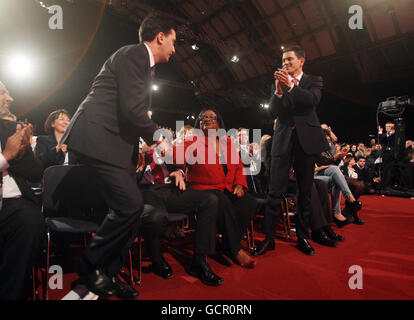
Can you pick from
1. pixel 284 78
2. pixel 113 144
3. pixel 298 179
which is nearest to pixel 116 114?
pixel 113 144

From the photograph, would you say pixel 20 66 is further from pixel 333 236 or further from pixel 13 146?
pixel 333 236

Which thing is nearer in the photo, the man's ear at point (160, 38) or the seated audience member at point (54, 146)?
the man's ear at point (160, 38)

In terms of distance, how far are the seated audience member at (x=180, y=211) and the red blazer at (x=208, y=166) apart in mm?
175

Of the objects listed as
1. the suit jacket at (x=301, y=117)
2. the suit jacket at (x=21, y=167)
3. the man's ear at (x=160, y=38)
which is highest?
the man's ear at (x=160, y=38)

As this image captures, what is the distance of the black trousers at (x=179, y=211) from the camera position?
193 cm

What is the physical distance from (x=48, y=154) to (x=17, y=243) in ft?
4.84

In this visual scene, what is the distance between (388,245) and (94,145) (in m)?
3.06

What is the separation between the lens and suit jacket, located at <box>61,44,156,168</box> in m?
1.45

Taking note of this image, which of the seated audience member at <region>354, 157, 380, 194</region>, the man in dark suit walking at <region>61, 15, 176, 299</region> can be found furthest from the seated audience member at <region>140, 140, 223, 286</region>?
the seated audience member at <region>354, 157, 380, 194</region>

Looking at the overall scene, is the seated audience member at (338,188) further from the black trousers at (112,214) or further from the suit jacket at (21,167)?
the suit jacket at (21,167)

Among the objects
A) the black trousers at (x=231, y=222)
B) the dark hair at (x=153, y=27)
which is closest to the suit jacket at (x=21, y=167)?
the dark hair at (x=153, y=27)

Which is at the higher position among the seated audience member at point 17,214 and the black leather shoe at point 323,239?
the seated audience member at point 17,214
